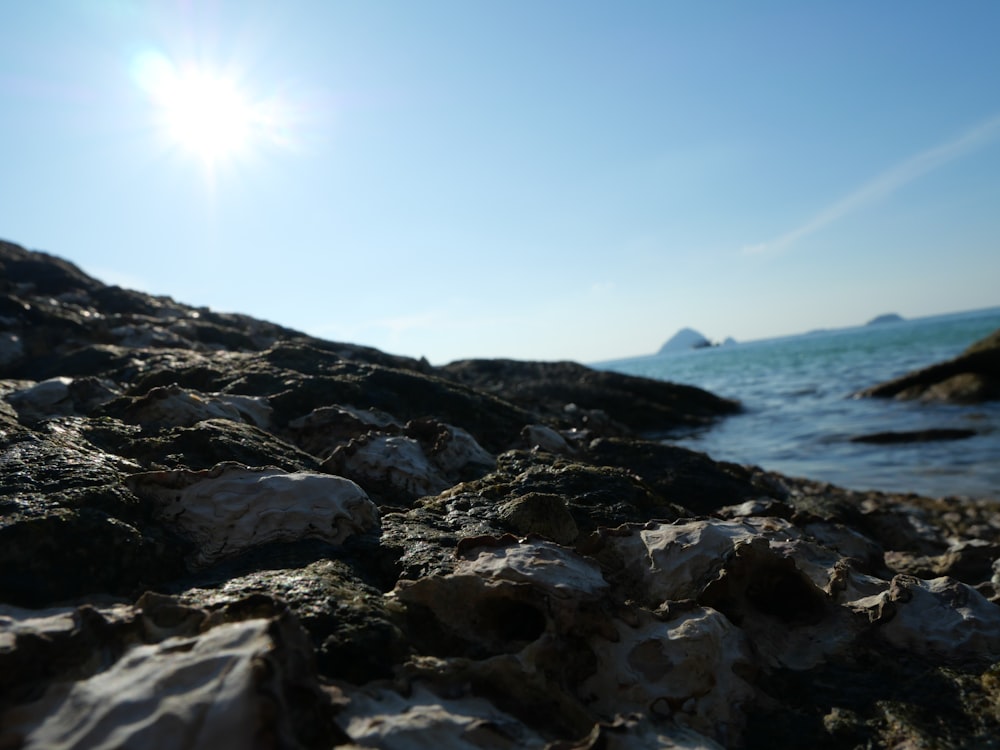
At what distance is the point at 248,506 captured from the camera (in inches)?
120

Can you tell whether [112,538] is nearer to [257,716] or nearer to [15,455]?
[15,455]

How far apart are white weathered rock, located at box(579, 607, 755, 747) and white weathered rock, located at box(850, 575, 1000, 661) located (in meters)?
0.75

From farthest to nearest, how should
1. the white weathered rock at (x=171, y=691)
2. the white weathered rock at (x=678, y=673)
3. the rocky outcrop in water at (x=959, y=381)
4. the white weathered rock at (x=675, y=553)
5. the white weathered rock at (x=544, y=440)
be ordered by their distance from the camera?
1. the rocky outcrop in water at (x=959, y=381)
2. the white weathered rock at (x=544, y=440)
3. the white weathered rock at (x=675, y=553)
4. the white weathered rock at (x=678, y=673)
5. the white weathered rock at (x=171, y=691)

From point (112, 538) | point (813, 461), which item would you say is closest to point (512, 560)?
point (112, 538)

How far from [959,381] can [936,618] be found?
24.3m

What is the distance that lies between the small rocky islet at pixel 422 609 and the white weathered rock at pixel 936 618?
10 millimetres

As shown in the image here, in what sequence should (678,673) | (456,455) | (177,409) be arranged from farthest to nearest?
1. (456,455)
2. (177,409)
3. (678,673)

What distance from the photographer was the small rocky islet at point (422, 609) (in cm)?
181

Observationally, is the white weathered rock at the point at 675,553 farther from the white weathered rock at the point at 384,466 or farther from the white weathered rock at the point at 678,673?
the white weathered rock at the point at 384,466

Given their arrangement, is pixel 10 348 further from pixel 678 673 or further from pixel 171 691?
pixel 678 673

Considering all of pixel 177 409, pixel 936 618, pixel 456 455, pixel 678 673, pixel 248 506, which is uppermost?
pixel 177 409

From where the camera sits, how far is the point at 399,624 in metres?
2.41

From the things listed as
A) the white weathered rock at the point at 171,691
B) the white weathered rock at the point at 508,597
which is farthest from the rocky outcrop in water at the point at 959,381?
the white weathered rock at the point at 171,691

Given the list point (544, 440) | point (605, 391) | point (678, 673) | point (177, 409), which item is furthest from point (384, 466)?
point (605, 391)
